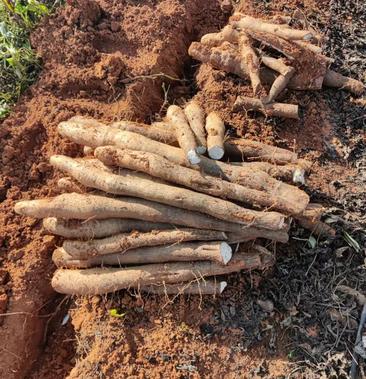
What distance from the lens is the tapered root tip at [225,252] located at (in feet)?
8.01

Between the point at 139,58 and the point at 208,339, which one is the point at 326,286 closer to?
the point at 208,339

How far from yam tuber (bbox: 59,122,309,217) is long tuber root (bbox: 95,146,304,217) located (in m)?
0.04

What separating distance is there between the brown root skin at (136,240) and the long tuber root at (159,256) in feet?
0.12

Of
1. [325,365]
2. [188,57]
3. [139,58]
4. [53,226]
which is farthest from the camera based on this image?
[188,57]

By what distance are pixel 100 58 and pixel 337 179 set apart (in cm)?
175

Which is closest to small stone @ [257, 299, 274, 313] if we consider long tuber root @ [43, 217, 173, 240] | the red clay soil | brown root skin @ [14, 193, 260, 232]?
the red clay soil

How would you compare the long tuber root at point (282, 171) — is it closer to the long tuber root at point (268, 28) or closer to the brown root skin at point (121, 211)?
the brown root skin at point (121, 211)

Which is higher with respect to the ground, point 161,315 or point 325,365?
point 161,315

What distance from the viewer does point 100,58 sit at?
315cm

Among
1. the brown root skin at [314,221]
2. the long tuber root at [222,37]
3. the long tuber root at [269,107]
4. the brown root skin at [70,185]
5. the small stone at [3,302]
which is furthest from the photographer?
the long tuber root at [222,37]

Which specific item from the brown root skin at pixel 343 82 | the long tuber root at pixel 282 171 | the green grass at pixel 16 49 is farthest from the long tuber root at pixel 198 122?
the green grass at pixel 16 49

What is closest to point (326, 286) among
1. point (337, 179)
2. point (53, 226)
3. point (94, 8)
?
point (337, 179)

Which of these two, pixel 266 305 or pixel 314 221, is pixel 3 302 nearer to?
A: pixel 266 305

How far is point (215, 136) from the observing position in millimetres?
2559
